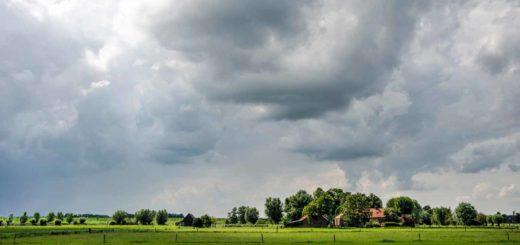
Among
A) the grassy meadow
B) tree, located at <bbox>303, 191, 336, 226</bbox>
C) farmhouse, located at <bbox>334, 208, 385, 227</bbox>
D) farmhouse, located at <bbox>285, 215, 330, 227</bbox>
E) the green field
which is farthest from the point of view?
farmhouse, located at <bbox>285, 215, 330, 227</bbox>

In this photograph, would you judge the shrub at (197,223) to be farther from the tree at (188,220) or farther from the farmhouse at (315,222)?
the farmhouse at (315,222)

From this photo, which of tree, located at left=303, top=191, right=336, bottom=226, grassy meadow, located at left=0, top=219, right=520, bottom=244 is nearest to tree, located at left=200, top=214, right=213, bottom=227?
tree, located at left=303, top=191, right=336, bottom=226

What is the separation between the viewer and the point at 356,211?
161 meters

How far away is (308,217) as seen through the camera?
6969 inches

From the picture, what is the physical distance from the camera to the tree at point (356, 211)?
15988 centimetres

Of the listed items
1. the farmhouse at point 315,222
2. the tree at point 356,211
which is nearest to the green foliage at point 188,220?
the farmhouse at point 315,222

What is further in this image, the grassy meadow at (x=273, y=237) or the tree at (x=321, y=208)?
the tree at (x=321, y=208)

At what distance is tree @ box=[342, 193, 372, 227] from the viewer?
15988 centimetres

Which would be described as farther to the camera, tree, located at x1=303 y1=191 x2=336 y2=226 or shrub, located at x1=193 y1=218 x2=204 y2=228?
tree, located at x1=303 y1=191 x2=336 y2=226

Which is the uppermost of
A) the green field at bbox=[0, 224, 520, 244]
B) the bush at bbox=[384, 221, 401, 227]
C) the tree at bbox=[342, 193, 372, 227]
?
the tree at bbox=[342, 193, 372, 227]

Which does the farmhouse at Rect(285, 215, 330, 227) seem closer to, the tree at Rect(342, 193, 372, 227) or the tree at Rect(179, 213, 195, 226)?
the tree at Rect(342, 193, 372, 227)

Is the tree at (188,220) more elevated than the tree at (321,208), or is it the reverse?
the tree at (321,208)

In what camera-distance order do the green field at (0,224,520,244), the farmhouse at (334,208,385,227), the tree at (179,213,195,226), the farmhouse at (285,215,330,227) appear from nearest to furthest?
1. the green field at (0,224,520,244)
2. the farmhouse at (334,208,385,227)
3. the farmhouse at (285,215,330,227)
4. the tree at (179,213,195,226)

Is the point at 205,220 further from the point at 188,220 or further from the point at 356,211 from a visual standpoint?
the point at 356,211
